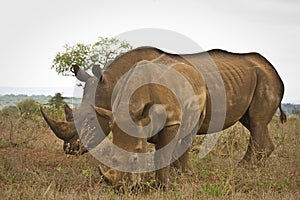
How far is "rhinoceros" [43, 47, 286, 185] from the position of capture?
5898mm

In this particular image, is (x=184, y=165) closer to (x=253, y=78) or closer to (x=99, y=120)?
(x=99, y=120)

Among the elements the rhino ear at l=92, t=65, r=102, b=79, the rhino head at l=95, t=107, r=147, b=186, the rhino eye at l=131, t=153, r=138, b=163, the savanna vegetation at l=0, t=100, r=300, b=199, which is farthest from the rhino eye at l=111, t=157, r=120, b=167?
the rhino ear at l=92, t=65, r=102, b=79

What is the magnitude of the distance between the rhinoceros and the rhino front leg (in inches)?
0.5

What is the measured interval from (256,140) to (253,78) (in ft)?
3.37

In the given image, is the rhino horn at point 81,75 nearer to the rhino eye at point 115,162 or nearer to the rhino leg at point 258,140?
the rhino eye at point 115,162

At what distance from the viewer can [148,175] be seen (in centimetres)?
675

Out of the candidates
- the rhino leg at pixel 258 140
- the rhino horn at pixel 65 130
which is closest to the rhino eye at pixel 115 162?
the rhino horn at pixel 65 130

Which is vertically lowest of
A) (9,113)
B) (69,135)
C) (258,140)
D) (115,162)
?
(9,113)

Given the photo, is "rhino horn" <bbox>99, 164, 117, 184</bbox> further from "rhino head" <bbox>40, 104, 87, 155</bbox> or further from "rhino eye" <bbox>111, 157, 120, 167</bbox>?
"rhino head" <bbox>40, 104, 87, 155</bbox>

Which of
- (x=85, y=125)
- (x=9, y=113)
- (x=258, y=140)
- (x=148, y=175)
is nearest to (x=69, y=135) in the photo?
(x=85, y=125)

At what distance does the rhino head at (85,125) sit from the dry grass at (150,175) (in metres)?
0.35

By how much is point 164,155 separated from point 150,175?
63 cm

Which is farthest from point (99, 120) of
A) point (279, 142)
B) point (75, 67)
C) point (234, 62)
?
point (279, 142)

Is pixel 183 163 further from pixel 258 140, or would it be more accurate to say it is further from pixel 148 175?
pixel 258 140
